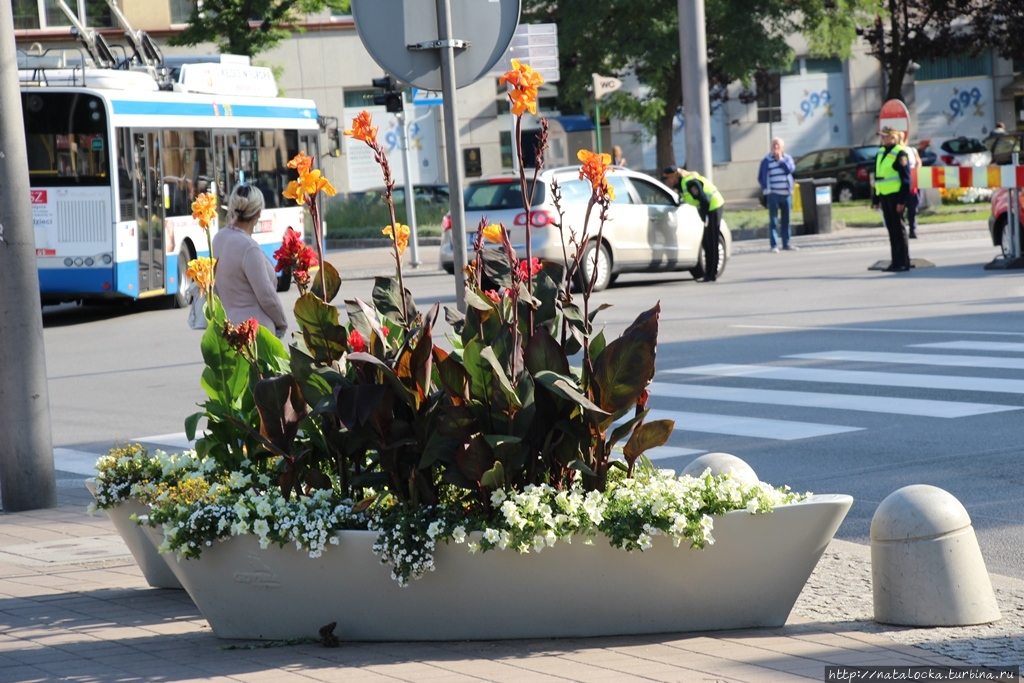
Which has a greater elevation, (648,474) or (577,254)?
(577,254)

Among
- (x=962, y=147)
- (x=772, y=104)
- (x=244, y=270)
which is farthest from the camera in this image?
(x=772, y=104)

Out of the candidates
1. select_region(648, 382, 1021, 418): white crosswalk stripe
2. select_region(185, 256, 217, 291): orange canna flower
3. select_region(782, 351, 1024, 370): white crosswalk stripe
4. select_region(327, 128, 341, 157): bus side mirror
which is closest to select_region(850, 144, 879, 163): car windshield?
select_region(327, 128, 341, 157): bus side mirror

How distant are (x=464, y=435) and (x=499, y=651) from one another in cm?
73

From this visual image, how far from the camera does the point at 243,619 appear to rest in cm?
516

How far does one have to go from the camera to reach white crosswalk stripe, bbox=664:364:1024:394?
34.3ft

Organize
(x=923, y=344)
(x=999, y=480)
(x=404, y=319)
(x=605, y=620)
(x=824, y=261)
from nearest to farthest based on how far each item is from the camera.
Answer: (x=605, y=620)
(x=404, y=319)
(x=999, y=480)
(x=923, y=344)
(x=824, y=261)

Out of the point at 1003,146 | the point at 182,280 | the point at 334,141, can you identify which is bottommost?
the point at 182,280

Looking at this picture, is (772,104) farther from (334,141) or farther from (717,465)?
(717,465)

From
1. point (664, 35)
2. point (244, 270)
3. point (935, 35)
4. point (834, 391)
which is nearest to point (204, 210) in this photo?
point (244, 270)

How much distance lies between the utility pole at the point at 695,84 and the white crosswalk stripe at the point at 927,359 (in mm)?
13163

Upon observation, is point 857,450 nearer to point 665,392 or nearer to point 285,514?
point 665,392

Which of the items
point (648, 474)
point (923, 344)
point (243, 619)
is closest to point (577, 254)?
point (648, 474)

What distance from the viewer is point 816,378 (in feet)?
37.0

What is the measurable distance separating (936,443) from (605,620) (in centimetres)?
420
